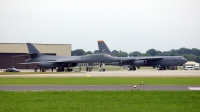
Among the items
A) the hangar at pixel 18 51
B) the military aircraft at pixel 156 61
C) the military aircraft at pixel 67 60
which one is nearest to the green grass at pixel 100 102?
the military aircraft at pixel 67 60

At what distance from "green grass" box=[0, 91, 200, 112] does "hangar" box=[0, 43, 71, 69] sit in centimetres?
8266

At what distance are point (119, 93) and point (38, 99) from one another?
466 centimetres

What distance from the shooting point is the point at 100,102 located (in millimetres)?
17047

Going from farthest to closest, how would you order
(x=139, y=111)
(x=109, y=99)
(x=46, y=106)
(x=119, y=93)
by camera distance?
(x=119, y=93)
(x=109, y=99)
(x=46, y=106)
(x=139, y=111)

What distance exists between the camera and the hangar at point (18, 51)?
100625mm

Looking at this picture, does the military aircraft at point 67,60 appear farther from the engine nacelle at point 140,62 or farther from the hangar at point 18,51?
the hangar at point 18,51

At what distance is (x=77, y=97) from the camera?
18.9m

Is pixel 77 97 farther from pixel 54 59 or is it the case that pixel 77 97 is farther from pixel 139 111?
pixel 54 59

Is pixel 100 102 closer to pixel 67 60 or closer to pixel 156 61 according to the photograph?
pixel 67 60

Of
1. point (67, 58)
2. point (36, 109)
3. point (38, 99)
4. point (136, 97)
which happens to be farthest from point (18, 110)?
point (67, 58)

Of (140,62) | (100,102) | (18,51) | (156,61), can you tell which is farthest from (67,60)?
(100,102)

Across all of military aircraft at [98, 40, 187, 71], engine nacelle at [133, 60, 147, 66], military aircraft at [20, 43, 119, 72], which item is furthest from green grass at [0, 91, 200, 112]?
engine nacelle at [133, 60, 147, 66]

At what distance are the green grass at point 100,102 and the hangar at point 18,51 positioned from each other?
82.7 m

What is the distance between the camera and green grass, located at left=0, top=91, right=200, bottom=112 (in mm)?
14977
